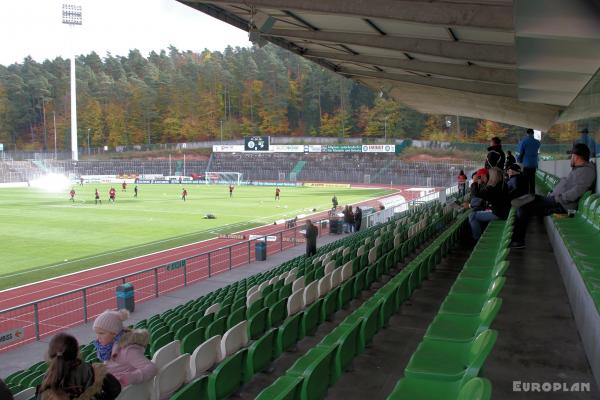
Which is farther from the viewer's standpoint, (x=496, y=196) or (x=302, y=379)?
(x=496, y=196)

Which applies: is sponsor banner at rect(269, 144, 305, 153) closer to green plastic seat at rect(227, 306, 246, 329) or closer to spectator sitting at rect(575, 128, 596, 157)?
spectator sitting at rect(575, 128, 596, 157)

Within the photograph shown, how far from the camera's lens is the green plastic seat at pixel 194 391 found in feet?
13.7

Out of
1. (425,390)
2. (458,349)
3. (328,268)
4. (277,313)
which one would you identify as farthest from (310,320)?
(328,268)

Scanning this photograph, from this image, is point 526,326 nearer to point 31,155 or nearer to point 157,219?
point 157,219

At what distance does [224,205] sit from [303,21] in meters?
34.2

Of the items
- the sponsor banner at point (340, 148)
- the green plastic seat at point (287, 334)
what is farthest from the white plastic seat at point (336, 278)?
the sponsor banner at point (340, 148)

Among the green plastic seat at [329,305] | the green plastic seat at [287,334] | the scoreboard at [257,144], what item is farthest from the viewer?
the scoreboard at [257,144]

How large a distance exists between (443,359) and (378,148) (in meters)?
76.2

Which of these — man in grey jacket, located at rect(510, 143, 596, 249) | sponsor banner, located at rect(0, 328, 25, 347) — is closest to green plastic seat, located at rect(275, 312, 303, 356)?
man in grey jacket, located at rect(510, 143, 596, 249)

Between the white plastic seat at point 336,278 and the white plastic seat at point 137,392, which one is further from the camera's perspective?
the white plastic seat at point 336,278

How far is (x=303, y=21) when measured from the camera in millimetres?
11898

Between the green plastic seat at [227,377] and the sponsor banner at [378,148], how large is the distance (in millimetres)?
75086

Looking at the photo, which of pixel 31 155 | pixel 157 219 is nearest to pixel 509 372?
pixel 157 219

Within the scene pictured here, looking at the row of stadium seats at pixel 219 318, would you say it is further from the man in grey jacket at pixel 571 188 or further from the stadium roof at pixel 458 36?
the stadium roof at pixel 458 36
